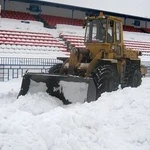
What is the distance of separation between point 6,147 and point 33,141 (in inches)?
18.1

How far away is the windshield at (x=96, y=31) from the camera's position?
33.0ft

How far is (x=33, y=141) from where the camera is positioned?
190 inches

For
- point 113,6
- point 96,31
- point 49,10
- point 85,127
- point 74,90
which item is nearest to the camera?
point 85,127

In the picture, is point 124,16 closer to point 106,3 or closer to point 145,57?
point 106,3

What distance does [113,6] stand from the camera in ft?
128

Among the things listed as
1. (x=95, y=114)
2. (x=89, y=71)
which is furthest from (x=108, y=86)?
(x=95, y=114)

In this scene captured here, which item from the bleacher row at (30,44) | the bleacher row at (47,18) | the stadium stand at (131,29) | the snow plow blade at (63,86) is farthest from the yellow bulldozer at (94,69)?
the stadium stand at (131,29)

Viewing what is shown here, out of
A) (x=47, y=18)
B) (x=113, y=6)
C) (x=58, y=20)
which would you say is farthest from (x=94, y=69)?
(x=113, y=6)

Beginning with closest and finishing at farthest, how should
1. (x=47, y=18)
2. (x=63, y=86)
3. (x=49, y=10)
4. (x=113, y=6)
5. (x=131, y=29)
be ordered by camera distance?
(x=63, y=86) < (x=47, y=18) < (x=49, y=10) < (x=113, y=6) < (x=131, y=29)

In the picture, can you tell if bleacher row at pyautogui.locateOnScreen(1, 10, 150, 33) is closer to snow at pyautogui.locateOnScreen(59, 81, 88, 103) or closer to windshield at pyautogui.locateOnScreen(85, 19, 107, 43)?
windshield at pyautogui.locateOnScreen(85, 19, 107, 43)

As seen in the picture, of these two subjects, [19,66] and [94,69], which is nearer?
[94,69]

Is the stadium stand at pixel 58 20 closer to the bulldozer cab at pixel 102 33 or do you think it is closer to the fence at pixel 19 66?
the fence at pixel 19 66

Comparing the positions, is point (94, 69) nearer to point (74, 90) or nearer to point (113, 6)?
point (74, 90)

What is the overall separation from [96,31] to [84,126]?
5.03 metres
